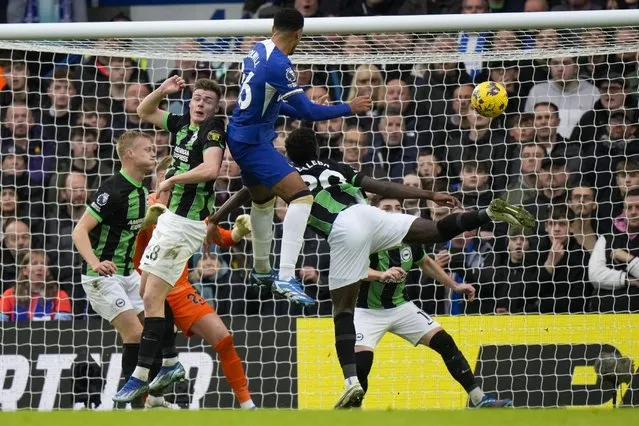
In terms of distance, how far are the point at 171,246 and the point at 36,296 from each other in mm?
2870

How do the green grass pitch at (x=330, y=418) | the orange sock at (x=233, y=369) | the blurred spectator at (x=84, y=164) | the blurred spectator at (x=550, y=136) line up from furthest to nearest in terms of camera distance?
the blurred spectator at (x=84, y=164)
the blurred spectator at (x=550, y=136)
the orange sock at (x=233, y=369)
the green grass pitch at (x=330, y=418)

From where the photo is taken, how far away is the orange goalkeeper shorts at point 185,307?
9.35 m

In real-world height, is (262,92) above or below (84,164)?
above

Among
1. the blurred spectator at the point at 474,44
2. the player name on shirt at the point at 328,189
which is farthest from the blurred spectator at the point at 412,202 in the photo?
the player name on shirt at the point at 328,189

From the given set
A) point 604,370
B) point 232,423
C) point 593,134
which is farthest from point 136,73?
point 232,423

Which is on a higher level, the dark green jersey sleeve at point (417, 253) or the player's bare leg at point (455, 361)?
the dark green jersey sleeve at point (417, 253)

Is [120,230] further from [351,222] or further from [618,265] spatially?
[618,265]

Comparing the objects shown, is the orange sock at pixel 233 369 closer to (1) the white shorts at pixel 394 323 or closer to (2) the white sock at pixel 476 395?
(1) the white shorts at pixel 394 323

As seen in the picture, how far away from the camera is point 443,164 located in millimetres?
10703

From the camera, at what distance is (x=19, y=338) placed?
417 inches

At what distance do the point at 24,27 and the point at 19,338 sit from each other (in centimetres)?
275

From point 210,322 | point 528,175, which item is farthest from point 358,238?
point 528,175

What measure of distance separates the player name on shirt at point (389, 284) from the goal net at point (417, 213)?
0.06 meters

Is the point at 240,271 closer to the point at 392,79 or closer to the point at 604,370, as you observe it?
the point at 392,79
